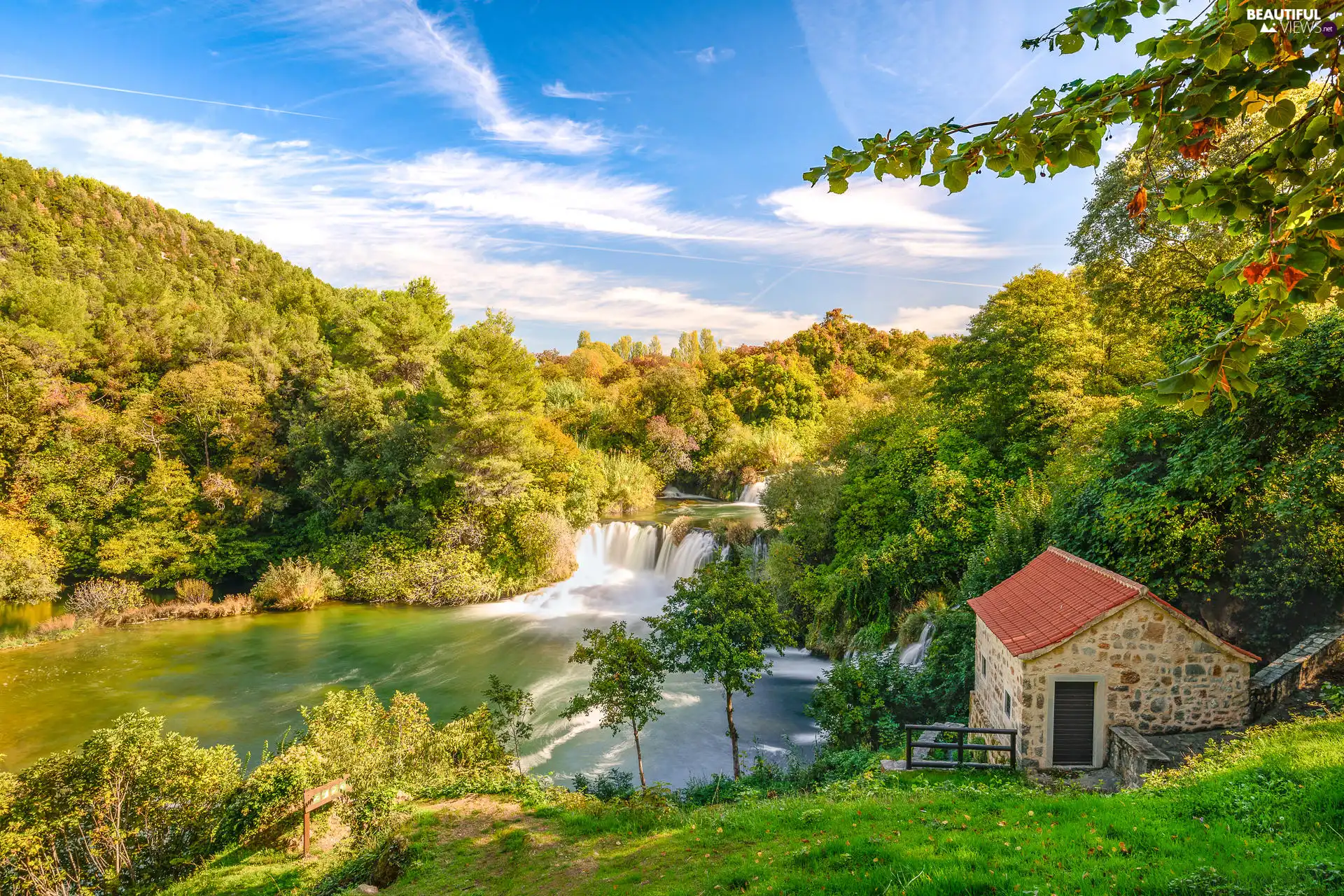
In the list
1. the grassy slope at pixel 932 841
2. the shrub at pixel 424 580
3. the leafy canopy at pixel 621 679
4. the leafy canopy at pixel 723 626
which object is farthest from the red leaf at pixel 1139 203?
the shrub at pixel 424 580

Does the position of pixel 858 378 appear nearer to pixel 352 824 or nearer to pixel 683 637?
pixel 683 637

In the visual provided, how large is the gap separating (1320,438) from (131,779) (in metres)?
16.3

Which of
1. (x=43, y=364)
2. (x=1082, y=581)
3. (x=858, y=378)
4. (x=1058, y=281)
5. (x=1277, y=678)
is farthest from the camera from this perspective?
(x=858, y=378)

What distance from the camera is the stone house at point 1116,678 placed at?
24.2 ft

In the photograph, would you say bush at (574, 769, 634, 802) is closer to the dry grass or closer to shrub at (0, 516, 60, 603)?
the dry grass

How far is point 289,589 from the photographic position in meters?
21.8

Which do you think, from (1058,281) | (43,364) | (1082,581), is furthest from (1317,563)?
(43,364)

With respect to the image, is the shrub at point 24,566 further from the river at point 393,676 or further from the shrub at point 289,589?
the shrub at point 289,589

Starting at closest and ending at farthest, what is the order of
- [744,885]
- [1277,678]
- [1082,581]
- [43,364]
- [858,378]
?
[744,885] → [1277,678] → [1082,581] → [43,364] → [858,378]

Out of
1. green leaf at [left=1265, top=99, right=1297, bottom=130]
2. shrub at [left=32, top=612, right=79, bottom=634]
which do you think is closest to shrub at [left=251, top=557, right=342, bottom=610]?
shrub at [left=32, top=612, right=79, bottom=634]

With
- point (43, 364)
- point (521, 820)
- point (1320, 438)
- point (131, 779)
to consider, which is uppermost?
point (43, 364)

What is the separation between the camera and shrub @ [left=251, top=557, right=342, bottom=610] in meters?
21.8

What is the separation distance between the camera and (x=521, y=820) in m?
8.84

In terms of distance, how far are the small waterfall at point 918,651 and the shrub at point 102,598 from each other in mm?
24451
